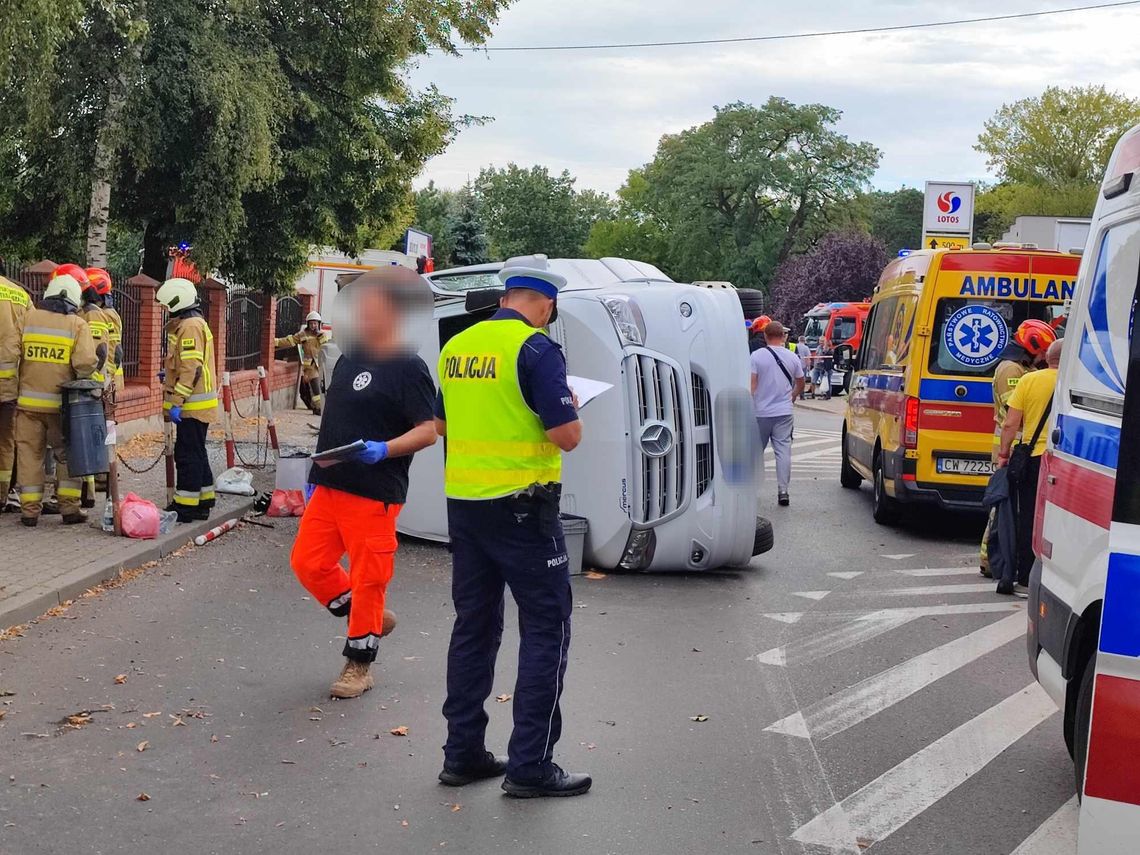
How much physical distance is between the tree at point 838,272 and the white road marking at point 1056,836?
191ft

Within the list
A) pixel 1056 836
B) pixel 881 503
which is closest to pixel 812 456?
pixel 881 503

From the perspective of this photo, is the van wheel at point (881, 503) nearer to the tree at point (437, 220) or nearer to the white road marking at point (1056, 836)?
the white road marking at point (1056, 836)

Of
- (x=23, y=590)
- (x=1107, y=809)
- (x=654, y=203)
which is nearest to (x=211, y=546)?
(x=23, y=590)

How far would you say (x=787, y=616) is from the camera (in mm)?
8312

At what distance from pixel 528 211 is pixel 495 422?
83.8 m

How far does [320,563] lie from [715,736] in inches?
77.6

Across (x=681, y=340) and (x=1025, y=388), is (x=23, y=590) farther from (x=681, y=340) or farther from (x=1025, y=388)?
(x=1025, y=388)

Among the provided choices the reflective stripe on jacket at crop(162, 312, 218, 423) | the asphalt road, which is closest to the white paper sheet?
the asphalt road

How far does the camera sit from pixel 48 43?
10273 mm

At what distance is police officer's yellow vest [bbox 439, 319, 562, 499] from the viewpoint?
475cm

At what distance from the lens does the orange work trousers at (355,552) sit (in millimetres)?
5945

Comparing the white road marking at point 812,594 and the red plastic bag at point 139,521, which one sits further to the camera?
the red plastic bag at point 139,521

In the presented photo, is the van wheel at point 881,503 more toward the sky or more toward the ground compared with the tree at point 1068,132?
more toward the ground

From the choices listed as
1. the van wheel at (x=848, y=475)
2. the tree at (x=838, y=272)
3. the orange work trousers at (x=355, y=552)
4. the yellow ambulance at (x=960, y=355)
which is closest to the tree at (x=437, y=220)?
the tree at (x=838, y=272)
